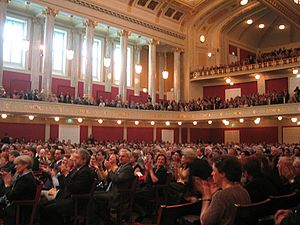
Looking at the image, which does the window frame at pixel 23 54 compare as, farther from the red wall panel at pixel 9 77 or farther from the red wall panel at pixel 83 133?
the red wall panel at pixel 83 133

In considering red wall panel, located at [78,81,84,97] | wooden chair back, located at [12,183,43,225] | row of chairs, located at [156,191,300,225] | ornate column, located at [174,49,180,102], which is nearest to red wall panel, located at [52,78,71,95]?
red wall panel, located at [78,81,84,97]

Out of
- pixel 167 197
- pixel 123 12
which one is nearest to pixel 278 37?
pixel 123 12

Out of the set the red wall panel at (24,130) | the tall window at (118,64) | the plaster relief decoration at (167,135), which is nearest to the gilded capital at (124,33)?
the tall window at (118,64)

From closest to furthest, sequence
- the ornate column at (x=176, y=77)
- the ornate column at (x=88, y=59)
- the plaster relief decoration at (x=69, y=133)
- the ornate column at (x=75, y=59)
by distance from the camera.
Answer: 1. the plaster relief decoration at (x=69, y=133)
2. the ornate column at (x=88, y=59)
3. the ornate column at (x=75, y=59)
4. the ornate column at (x=176, y=77)

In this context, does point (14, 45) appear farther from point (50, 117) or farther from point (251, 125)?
point (251, 125)

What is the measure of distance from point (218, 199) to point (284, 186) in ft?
8.01

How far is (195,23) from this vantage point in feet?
106

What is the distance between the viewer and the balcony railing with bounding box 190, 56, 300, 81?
1000 inches

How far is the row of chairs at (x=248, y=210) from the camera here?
3494 millimetres

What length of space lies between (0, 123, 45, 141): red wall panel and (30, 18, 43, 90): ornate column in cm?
407

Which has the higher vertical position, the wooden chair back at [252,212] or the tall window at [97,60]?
the tall window at [97,60]

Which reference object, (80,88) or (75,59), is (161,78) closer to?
(80,88)

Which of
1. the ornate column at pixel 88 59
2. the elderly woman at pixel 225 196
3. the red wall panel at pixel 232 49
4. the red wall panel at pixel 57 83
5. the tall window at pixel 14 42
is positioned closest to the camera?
the elderly woman at pixel 225 196

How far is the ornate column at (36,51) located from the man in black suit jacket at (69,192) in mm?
20648
